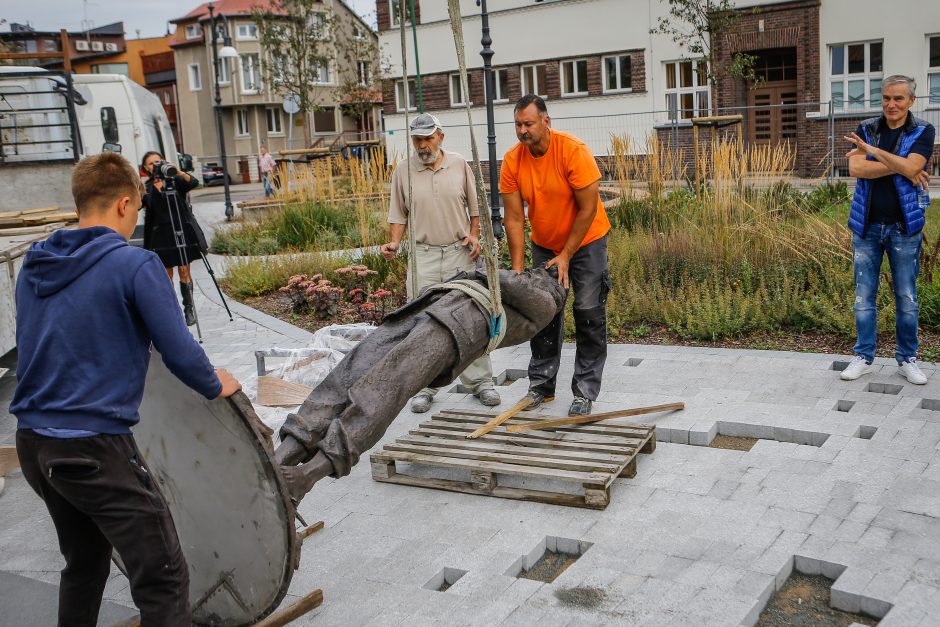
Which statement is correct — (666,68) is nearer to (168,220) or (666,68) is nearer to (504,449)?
(168,220)

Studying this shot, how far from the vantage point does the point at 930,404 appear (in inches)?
230

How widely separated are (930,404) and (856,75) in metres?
Answer: 20.4

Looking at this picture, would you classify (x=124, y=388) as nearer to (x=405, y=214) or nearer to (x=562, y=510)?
(x=562, y=510)

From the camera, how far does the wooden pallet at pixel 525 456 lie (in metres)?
4.74

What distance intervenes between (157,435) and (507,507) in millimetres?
1918

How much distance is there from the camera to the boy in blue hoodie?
287 cm

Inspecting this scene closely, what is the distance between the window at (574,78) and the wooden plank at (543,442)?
24.3 m

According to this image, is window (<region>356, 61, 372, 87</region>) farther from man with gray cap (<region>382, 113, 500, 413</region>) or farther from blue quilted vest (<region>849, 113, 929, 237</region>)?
blue quilted vest (<region>849, 113, 929, 237</region>)

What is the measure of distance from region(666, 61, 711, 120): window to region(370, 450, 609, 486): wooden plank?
73.9ft

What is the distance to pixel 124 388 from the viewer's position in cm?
294

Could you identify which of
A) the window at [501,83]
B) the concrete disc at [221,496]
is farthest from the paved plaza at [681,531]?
the window at [501,83]

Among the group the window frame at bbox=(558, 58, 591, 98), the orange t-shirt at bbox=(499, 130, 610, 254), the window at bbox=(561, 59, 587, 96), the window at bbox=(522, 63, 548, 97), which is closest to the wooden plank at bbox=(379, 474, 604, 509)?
the orange t-shirt at bbox=(499, 130, 610, 254)

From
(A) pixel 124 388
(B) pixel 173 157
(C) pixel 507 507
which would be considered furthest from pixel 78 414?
(B) pixel 173 157

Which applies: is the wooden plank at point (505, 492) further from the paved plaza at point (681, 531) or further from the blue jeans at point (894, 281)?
the blue jeans at point (894, 281)
